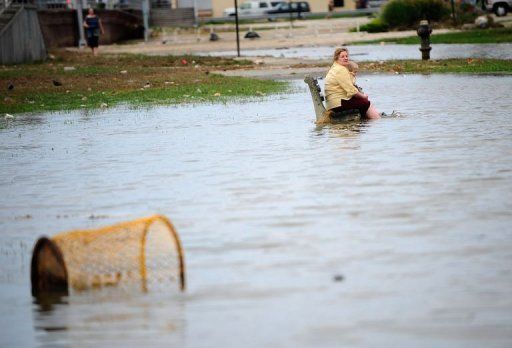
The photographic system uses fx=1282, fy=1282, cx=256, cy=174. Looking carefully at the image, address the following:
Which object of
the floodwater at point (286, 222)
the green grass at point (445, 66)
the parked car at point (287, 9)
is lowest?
the parked car at point (287, 9)

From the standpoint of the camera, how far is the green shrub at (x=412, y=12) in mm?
64562

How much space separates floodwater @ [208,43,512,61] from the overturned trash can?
29155 mm

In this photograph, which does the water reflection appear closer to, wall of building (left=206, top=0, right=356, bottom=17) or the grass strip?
the grass strip

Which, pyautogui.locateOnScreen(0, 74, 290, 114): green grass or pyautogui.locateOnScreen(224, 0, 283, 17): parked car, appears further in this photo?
pyautogui.locateOnScreen(224, 0, 283, 17): parked car

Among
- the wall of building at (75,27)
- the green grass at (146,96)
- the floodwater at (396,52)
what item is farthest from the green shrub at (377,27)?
the green grass at (146,96)

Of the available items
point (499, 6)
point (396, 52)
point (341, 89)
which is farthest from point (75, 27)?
point (341, 89)

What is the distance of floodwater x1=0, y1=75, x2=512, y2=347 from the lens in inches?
313

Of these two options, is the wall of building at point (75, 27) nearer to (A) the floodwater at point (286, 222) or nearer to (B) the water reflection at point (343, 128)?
(A) the floodwater at point (286, 222)

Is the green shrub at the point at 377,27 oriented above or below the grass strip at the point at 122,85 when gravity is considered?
below

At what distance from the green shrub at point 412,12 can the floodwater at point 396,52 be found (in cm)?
1159

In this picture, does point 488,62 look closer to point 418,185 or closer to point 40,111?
point 40,111

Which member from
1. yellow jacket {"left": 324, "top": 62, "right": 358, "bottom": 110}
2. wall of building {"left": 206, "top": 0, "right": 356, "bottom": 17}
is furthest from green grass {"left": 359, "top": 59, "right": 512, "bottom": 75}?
wall of building {"left": 206, "top": 0, "right": 356, "bottom": 17}

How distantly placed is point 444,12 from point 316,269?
57468mm

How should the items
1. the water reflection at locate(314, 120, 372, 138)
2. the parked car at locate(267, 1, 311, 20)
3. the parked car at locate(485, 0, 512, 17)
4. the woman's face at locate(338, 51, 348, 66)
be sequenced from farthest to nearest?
the parked car at locate(267, 1, 311, 20) → the parked car at locate(485, 0, 512, 17) → the woman's face at locate(338, 51, 348, 66) → the water reflection at locate(314, 120, 372, 138)
